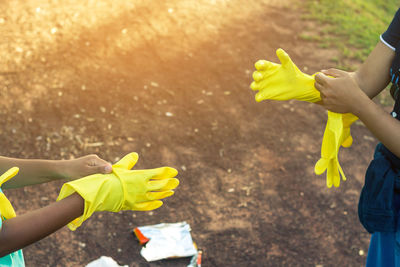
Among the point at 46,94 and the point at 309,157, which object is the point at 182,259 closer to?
the point at 309,157

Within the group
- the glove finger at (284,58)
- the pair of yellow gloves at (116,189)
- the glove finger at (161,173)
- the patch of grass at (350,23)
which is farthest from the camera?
the patch of grass at (350,23)

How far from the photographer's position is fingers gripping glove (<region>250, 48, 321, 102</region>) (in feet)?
6.28

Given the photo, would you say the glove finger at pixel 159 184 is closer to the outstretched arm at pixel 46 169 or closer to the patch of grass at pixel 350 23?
the outstretched arm at pixel 46 169

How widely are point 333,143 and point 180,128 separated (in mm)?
2043

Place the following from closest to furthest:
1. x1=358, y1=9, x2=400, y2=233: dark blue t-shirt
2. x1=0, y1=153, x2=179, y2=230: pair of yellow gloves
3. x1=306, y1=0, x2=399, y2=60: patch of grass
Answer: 1. x1=0, y1=153, x2=179, y2=230: pair of yellow gloves
2. x1=358, y1=9, x2=400, y2=233: dark blue t-shirt
3. x1=306, y1=0, x2=399, y2=60: patch of grass

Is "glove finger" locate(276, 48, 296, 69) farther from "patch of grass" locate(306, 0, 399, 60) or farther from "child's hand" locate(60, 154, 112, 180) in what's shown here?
"patch of grass" locate(306, 0, 399, 60)

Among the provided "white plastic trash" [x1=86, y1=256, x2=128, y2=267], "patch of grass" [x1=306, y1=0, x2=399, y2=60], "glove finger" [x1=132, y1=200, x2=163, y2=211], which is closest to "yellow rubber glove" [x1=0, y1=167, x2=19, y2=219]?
"glove finger" [x1=132, y1=200, x2=163, y2=211]

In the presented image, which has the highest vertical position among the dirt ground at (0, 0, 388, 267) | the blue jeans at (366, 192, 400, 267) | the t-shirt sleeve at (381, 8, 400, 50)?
the t-shirt sleeve at (381, 8, 400, 50)

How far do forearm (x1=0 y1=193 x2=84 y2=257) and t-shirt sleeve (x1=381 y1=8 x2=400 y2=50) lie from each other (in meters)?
1.28

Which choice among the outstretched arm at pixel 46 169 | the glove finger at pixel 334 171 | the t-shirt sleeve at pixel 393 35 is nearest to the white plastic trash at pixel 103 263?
the outstretched arm at pixel 46 169

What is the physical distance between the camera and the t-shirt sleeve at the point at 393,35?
169 centimetres

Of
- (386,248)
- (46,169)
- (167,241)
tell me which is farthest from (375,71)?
(167,241)

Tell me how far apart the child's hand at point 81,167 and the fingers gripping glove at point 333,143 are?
92 centimetres

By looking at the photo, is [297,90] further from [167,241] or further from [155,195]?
[167,241]
